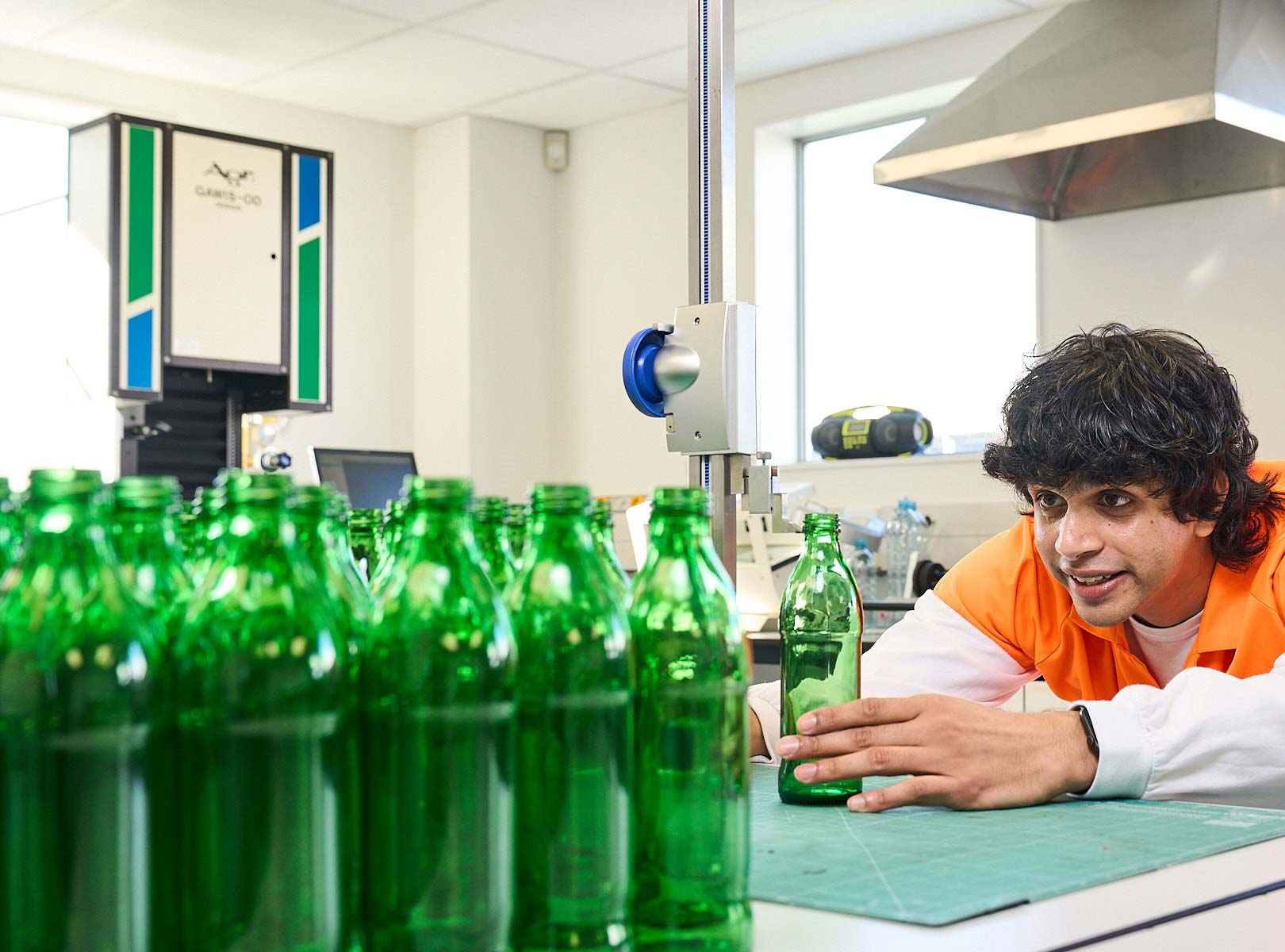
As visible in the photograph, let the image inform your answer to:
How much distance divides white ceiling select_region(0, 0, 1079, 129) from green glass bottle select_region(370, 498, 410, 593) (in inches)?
142

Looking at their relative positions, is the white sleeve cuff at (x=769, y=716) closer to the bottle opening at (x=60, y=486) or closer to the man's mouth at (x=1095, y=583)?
the man's mouth at (x=1095, y=583)

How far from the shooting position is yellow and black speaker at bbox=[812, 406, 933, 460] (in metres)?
4.36

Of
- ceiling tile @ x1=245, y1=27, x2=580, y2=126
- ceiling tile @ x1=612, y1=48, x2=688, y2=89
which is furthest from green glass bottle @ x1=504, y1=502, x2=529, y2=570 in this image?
ceiling tile @ x1=612, y1=48, x2=688, y2=89

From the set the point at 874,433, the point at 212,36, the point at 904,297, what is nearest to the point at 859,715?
the point at 874,433

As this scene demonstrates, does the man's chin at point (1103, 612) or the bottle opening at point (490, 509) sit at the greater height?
the bottle opening at point (490, 509)

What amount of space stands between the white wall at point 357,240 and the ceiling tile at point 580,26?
101cm

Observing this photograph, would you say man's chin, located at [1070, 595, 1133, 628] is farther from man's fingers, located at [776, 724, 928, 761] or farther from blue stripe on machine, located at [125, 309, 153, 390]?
blue stripe on machine, located at [125, 309, 153, 390]

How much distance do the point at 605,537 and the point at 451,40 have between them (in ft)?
13.3

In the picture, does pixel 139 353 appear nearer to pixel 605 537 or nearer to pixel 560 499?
pixel 605 537

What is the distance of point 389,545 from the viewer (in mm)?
793

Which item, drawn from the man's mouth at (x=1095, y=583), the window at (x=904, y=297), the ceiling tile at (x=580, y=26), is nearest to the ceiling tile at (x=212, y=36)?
the ceiling tile at (x=580, y=26)

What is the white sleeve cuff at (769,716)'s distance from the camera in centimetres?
125

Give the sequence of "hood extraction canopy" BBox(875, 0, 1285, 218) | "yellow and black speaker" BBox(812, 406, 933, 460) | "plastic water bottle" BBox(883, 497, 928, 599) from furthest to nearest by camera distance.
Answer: "yellow and black speaker" BBox(812, 406, 933, 460) → "plastic water bottle" BBox(883, 497, 928, 599) → "hood extraction canopy" BBox(875, 0, 1285, 218)

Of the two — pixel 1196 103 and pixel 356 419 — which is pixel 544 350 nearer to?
pixel 356 419
